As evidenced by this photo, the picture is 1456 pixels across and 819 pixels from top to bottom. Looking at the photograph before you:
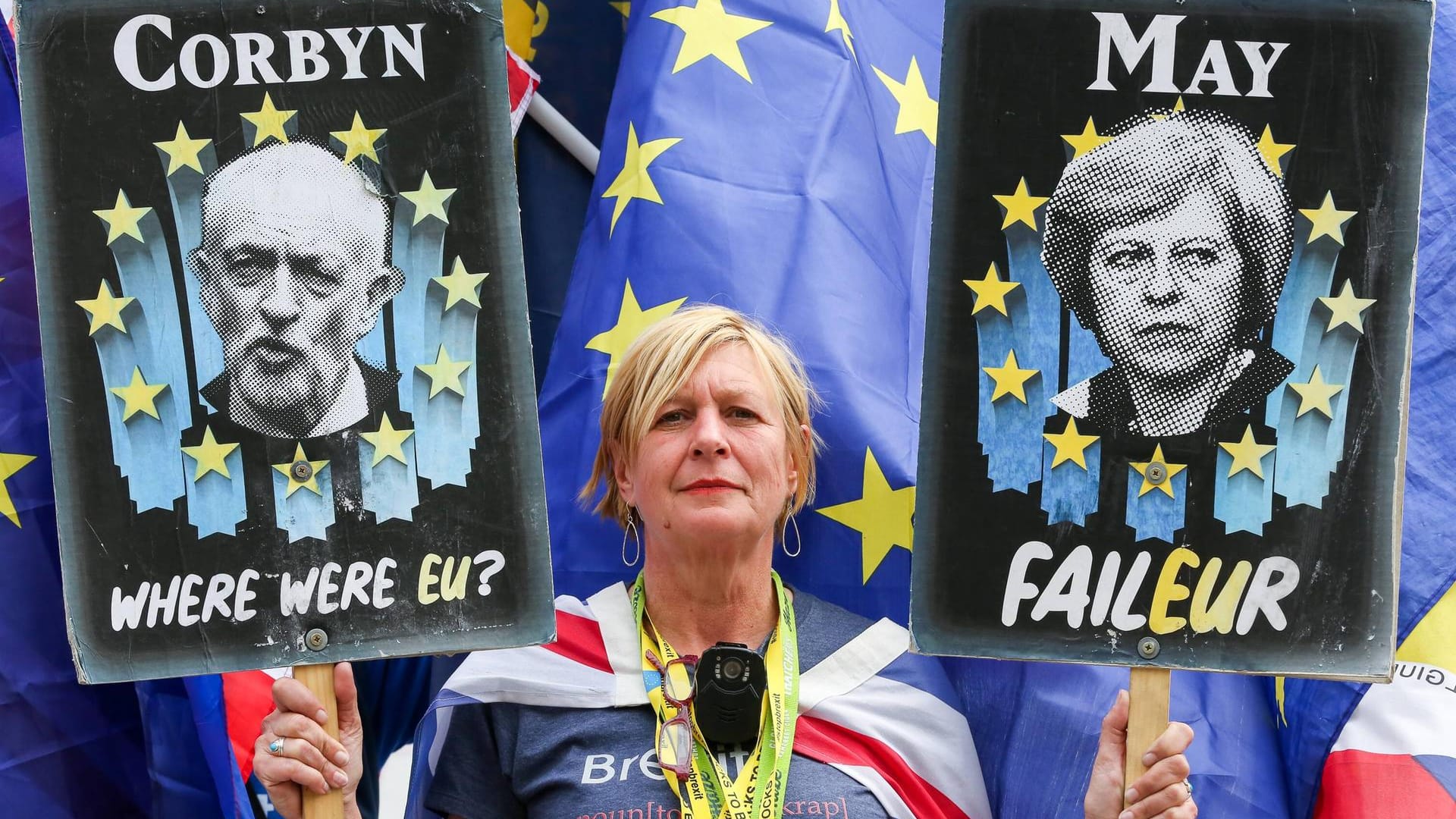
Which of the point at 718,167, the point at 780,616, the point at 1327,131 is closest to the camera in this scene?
the point at 1327,131

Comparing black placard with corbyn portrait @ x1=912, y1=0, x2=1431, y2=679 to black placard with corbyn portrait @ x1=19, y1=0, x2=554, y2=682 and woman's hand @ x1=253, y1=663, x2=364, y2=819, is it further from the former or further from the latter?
woman's hand @ x1=253, y1=663, x2=364, y2=819

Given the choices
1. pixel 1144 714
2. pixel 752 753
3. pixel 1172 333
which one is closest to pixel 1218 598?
pixel 1144 714

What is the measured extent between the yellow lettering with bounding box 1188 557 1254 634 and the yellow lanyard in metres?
0.68

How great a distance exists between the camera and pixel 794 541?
3312 millimetres

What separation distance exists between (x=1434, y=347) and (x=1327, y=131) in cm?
85

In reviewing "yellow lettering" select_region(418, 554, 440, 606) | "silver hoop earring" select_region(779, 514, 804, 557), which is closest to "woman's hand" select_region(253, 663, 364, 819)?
"yellow lettering" select_region(418, 554, 440, 606)

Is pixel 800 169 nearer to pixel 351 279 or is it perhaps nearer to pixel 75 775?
pixel 351 279

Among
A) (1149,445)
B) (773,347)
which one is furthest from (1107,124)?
(773,347)

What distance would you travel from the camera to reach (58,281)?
239 centimetres

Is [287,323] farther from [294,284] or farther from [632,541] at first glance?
[632,541]

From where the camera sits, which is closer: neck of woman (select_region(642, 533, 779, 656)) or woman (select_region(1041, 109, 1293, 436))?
woman (select_region(1041, 109, 1293, 436))

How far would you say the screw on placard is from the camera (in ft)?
7.77

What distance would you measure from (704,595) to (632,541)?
45 cm

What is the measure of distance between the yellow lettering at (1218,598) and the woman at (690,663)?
2.07 ft
